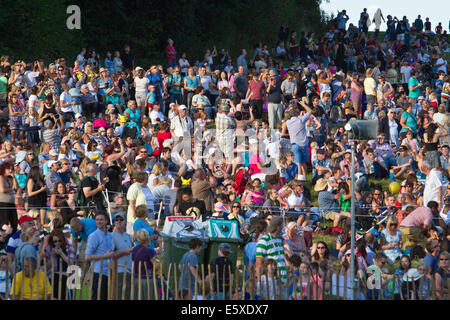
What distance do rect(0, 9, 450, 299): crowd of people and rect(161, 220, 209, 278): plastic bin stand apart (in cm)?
30

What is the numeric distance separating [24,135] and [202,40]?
1784 centimetres

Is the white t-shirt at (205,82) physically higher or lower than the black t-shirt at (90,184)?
higher

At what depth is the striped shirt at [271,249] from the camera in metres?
13.4

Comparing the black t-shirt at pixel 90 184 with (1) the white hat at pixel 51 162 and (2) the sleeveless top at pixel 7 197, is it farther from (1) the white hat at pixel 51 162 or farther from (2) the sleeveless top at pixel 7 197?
(1) the white hat at pixel 51 162

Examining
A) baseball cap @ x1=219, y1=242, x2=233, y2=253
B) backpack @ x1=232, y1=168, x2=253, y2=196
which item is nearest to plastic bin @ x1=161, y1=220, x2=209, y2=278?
baseball cap @ x1=219, y1=242, x2=233, y2=253

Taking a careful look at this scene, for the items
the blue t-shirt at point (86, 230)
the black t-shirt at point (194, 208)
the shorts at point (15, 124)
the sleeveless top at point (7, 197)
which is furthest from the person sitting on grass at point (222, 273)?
the shorts at point (15, 124)

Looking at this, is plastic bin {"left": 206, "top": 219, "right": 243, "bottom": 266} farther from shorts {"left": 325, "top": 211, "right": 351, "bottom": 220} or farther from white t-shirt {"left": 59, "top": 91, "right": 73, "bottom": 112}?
white t-shirt {"left": 59, "top": 91, "right": 73, "bottom": 112}

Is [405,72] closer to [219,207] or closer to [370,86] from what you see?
[370,86]

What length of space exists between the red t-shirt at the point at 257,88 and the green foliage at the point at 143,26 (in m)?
9.69

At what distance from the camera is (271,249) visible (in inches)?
530

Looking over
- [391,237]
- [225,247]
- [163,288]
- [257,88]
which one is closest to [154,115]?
[257,88]

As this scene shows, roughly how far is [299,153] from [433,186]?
11.4ft

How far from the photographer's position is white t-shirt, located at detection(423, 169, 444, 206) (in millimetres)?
17266

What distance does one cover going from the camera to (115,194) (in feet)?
54.9
